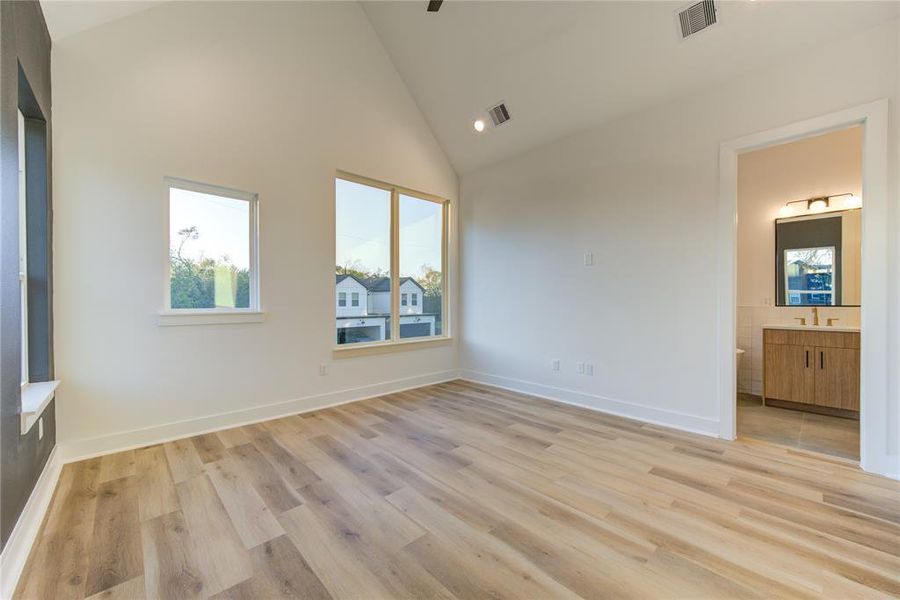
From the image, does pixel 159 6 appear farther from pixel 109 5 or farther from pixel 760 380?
pixel 760 380

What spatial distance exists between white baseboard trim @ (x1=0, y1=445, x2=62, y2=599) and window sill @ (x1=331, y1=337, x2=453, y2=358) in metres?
2.09

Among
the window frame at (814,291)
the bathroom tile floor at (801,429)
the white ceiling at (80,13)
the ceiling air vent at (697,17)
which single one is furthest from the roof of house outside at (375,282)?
the window frame at (814,291)

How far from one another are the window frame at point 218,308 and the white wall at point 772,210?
512 centimetres

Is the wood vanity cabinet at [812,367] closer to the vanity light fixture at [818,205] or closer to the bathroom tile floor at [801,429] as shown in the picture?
the bathroom tile floor at [801,429]

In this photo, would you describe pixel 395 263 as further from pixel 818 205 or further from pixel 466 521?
pixel 818 205

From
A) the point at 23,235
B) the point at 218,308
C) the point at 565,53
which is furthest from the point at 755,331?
the point at 23,235

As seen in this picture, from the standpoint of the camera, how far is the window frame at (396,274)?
155 inches

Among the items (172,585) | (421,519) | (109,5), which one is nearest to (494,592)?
(421,519)

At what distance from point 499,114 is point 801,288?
3.74 meters

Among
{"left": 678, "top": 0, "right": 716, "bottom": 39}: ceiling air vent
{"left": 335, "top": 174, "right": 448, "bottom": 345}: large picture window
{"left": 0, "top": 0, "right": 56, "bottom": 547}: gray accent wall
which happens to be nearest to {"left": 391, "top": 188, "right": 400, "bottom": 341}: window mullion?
{"left": 335, "top": 174, "right": 448, "bottom": 345}: large picture window

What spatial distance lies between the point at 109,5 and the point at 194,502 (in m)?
3.13

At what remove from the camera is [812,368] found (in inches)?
141

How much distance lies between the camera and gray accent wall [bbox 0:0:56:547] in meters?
1.47

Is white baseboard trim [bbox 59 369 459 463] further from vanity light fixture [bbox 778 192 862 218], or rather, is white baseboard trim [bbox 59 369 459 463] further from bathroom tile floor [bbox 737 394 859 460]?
vanity light fixture [bbox 778 192 862 218]
